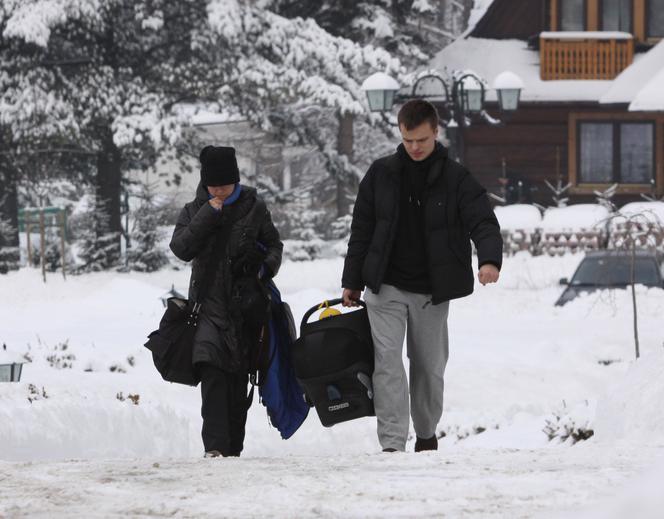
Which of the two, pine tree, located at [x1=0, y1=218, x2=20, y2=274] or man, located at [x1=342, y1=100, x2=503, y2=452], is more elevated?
man, located at [x1=342, y1=100, x2=503, y2=452]

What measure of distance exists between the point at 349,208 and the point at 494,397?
1958cm

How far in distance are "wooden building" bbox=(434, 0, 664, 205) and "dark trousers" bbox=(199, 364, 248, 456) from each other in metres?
22.5

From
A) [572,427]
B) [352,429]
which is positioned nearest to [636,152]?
[352,429]

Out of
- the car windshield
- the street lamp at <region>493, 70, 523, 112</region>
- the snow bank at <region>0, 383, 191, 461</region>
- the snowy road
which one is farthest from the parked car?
the snowy road

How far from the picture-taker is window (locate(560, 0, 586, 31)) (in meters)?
30.5

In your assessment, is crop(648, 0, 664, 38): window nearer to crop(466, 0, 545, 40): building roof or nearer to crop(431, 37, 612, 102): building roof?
crop(431, 37, 612, 102): building roof

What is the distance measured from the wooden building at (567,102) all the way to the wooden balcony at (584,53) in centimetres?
2

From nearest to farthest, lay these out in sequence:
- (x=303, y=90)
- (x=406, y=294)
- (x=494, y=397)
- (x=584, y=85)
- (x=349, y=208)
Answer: (x=406, y=294), (x=494, y=397), (x=303, y=90), (x=584, y=85), (x=349, y=208)

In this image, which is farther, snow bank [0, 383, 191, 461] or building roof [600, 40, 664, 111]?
building roof [600, 40, 664, 111]

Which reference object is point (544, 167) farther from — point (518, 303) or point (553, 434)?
point (553, 434)

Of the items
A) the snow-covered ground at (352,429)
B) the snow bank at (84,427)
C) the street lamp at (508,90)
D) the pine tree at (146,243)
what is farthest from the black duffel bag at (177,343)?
the pine tree at (146,243)

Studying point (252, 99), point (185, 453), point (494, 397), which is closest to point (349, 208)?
point (252, 99)

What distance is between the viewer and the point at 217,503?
16.9 ft

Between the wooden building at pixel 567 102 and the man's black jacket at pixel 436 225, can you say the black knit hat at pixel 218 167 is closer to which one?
the man's black jacket at pixel 436 225
